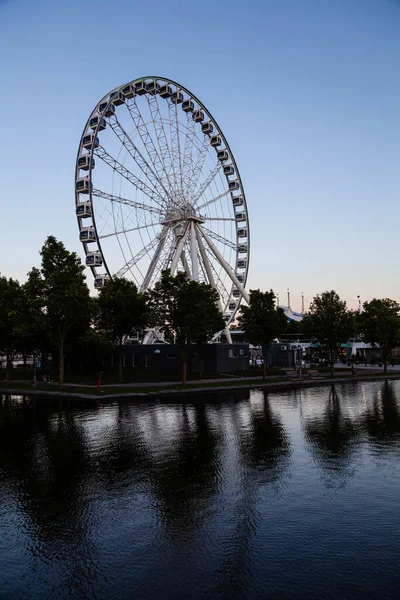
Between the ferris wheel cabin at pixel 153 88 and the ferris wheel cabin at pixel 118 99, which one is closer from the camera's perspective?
the ferris wheel cabin at pixel 118 99

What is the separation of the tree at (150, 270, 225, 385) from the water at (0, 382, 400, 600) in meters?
23.6

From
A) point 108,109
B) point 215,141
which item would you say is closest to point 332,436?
point 108,109

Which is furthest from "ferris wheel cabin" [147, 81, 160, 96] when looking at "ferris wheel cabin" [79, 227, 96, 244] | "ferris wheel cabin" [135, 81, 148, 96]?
"ferris wheel cabin" [79, 227, 96, 244]

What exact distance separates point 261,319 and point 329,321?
9.46 meters

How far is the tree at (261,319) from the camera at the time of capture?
5191 centimetres

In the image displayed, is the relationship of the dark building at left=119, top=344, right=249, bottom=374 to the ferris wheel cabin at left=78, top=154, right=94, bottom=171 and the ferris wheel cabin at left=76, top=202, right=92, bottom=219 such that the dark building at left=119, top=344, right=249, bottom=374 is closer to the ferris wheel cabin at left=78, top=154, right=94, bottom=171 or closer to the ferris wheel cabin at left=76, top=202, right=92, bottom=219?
the ferris wheel cabin at left=76, top=202, right=92, bottom=219

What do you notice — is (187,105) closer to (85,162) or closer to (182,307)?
(85,162)

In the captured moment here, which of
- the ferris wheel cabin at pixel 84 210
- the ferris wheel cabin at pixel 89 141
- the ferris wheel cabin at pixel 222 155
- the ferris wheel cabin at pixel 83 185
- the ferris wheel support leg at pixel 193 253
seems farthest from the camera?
the ferris wheel cabin at pixel 222 155

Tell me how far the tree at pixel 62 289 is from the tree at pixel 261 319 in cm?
1719

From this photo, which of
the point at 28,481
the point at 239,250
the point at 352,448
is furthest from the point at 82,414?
the point at 239,250

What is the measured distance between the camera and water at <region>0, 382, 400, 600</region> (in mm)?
7723

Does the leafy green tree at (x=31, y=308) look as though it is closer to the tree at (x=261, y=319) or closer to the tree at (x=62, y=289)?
the tree at (x=62, y=289)

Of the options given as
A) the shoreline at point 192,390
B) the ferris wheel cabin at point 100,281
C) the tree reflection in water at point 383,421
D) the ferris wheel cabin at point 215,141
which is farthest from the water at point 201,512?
the ferris wheel cabin at point 215,141

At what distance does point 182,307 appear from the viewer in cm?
4538
